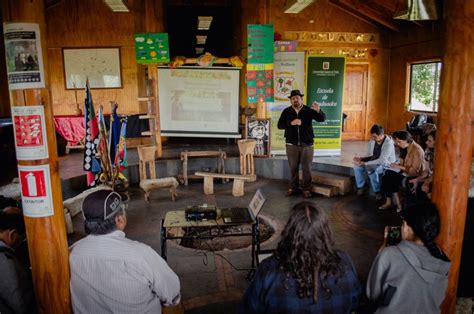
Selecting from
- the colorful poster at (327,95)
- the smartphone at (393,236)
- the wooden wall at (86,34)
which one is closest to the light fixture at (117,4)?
the wooden wall at (86,34)

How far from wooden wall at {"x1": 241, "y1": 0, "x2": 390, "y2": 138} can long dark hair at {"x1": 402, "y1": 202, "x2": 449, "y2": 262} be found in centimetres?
756

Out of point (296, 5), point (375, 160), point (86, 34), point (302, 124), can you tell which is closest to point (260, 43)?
point (296, 5)

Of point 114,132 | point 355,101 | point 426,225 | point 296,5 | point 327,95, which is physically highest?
point 296,5

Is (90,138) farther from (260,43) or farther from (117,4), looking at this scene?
(260,43)

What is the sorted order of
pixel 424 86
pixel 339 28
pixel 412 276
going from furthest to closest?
1. pixel 339 28
2. pixel 424 86
3. pixel 412 276

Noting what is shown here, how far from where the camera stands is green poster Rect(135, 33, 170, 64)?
282 inches

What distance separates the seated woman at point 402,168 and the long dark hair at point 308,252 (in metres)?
3.87

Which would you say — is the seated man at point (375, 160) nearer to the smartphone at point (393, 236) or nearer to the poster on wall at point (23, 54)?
the smartphone at point (393, 236)

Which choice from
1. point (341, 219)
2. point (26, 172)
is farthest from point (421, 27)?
point (26, 172)

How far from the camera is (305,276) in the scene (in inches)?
65.7

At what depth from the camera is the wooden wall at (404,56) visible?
8.90m

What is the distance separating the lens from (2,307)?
2.05 metres

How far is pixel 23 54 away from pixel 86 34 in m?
7.88

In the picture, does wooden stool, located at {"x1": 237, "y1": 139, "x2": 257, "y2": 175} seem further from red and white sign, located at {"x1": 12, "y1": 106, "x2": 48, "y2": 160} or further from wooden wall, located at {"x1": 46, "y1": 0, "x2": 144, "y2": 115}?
red and white sign, located at {"x1": 12, "y1": 106, "x2": 48, "y2": 160}
